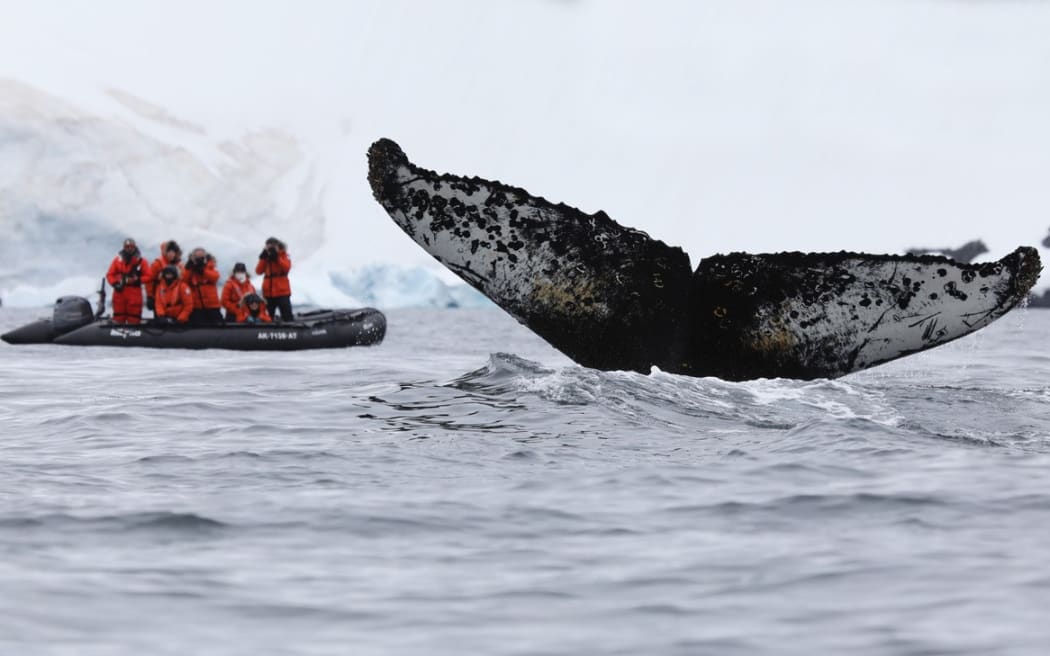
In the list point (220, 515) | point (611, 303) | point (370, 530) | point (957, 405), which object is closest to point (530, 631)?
point (370, 530)

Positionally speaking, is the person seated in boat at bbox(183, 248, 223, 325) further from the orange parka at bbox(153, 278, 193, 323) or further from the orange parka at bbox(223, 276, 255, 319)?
the orange parka at bbox(223, 276, 255, 319)

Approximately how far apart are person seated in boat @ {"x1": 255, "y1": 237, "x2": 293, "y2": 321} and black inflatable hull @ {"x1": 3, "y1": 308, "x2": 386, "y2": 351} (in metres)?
0.39

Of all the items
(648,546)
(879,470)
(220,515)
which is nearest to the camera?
(648,546)

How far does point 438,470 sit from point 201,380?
20.8ft

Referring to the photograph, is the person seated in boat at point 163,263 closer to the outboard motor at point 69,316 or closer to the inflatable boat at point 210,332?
the inflatable boat at point 210,332

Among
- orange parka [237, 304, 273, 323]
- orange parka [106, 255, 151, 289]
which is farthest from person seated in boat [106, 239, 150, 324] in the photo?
orange parka [237, 304, 273, 323]

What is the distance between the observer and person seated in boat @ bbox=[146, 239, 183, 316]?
17922 millimetres

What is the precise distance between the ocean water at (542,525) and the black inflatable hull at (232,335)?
374 inches

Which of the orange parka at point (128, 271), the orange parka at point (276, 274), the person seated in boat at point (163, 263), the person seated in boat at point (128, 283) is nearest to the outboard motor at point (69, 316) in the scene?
the person seated in boat at point (128, 283)

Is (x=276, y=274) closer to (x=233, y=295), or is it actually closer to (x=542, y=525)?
(x=233, y=295)

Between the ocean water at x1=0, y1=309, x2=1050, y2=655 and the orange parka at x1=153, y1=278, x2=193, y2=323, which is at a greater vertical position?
the orange parka at x1=153, y1=278, x2=193, y2=323

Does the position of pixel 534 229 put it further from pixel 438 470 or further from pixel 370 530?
pixel 370 530

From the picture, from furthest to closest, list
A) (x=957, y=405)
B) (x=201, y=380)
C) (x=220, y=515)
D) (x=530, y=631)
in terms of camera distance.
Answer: (x=201, y=380)
(x=957, y=405)
(x=220, y=515)
(x=530, y=631)

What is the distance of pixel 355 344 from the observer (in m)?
19.9
